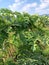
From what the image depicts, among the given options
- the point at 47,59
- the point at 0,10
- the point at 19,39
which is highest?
the point at 0,10

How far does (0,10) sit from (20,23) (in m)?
0.41

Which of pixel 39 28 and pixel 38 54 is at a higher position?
pixel 39 28

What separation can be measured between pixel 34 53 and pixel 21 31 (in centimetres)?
46

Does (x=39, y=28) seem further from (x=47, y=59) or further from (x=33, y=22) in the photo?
(x=47, y=59)

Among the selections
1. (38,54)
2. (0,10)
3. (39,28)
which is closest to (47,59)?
(38,54)

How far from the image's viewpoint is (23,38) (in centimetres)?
526

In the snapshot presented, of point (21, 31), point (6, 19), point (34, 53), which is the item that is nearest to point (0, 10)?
point (6, 19)

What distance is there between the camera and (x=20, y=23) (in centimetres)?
538

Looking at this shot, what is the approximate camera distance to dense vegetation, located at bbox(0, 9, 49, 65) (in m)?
5.25

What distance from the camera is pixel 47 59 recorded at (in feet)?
18.6

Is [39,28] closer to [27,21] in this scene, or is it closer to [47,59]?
[27,21]

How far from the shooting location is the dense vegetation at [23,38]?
17.2ft

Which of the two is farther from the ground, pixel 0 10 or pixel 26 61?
pixel 0 10

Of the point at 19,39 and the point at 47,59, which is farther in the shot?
the point at 47,59
